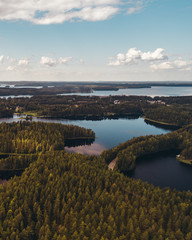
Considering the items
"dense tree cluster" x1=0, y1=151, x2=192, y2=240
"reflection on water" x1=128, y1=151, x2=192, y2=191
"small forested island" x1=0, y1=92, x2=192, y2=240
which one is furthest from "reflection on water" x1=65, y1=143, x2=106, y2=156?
"dense tree cluster" x1=0, y1=151, x2=192, y2=240

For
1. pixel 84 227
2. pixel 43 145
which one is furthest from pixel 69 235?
pixel 43 145

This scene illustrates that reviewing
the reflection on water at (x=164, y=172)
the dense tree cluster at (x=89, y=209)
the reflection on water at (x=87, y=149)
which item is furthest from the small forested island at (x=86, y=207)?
the reflection on water at (x=87, y=149)

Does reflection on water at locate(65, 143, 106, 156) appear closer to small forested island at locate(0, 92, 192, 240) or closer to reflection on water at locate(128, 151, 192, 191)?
reflection on water at locate(128, 151, 192, 191)

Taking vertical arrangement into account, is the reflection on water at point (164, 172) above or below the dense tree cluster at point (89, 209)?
below

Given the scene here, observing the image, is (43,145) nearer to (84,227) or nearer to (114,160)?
(114,160)

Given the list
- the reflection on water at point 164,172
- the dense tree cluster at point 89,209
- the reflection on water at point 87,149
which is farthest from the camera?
the reflection on water at point 87,149

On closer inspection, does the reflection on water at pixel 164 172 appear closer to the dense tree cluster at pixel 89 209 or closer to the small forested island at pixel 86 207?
the small forested island at pixel 86 207

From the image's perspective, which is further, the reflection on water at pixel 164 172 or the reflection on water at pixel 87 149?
the reflection on water at pixel 87 149

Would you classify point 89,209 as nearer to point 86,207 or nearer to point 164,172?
point 86,207

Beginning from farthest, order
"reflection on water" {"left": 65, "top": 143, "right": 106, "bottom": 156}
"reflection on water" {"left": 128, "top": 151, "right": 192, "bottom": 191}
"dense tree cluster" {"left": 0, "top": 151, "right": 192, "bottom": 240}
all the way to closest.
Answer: "reflection on water" {"left": 65, "top": 143, "right": 106, "bottom": 156}
"reflection on water" {"left": 128, "top": 151, "right": 192, "bottom": 191}
"dense tree cluster" {"left": 0, "top": 151, "right": 192, "bottom": 240}
